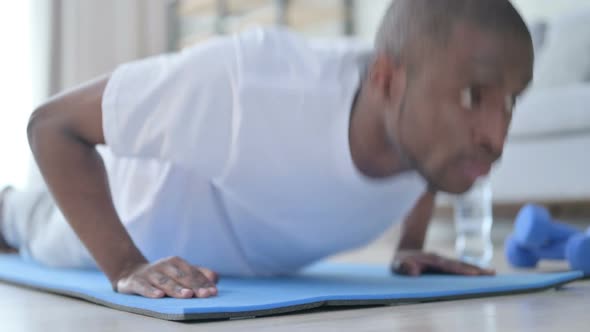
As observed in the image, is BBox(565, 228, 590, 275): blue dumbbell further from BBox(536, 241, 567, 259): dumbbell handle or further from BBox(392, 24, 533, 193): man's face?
BBox(392, 24, 533, 193): man's face

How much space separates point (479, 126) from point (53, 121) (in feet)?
1.88

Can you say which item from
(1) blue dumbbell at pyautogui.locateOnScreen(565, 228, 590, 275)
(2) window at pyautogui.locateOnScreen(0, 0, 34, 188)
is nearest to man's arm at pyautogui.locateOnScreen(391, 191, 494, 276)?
(1) blue dumbbell at pyautogui.locateOnScreen(565, 228, 590, 275)

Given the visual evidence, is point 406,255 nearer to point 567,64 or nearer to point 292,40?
point 292,40

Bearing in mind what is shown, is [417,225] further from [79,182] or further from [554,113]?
[554,113]

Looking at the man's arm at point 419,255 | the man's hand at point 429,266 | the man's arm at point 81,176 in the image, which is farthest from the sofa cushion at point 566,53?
the man's arm at point 81,176

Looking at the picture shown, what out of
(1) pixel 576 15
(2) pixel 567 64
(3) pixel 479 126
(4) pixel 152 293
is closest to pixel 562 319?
(3) pixel 479 126

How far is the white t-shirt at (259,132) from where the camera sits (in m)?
1.04

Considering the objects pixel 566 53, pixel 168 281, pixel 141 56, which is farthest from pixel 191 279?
pixel 566 53

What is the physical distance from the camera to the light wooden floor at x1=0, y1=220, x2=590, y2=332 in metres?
0.76

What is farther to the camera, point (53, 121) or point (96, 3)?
point (96, 3)

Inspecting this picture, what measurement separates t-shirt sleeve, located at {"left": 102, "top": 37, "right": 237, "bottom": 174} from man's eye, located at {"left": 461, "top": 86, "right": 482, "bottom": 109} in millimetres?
325

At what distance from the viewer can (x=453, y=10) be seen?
3.01ft

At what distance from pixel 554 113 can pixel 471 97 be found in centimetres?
176

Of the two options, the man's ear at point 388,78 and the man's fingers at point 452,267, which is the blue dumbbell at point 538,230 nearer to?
the man's fingers at point 452,267
